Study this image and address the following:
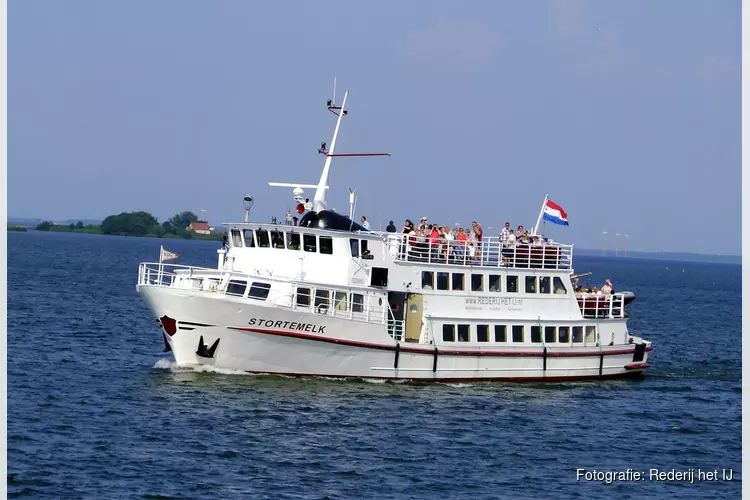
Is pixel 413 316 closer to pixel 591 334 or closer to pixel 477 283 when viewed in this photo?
pixel 477 283

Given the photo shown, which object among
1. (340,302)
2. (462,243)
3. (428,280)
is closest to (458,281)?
(428,280)

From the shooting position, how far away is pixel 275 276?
3466cm

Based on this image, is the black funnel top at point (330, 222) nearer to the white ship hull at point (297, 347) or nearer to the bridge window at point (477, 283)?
the white ship hull at point (297, 347)

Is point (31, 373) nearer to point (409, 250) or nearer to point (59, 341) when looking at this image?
point (59, 341)

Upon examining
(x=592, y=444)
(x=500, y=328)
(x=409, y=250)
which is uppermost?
(x=409, y=250)

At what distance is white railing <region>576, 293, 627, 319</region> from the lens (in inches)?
1527

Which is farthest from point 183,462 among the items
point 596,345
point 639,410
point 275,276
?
point 596,345

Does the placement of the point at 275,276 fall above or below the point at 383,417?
above

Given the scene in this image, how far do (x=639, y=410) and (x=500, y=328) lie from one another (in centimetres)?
533

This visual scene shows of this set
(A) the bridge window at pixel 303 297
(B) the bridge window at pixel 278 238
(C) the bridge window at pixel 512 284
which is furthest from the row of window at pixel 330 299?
(C) the bridge window at pixel 512 284

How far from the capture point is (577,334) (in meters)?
38.4

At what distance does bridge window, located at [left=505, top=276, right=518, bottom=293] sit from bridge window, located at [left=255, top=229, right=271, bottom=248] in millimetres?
8265

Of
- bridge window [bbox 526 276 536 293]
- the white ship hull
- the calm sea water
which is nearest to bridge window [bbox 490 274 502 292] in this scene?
bridge window [bbox 526 276 536 293]

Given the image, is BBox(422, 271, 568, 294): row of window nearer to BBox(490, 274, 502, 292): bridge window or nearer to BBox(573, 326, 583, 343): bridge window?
BBox(490, 274, 502, 292): bridge window
